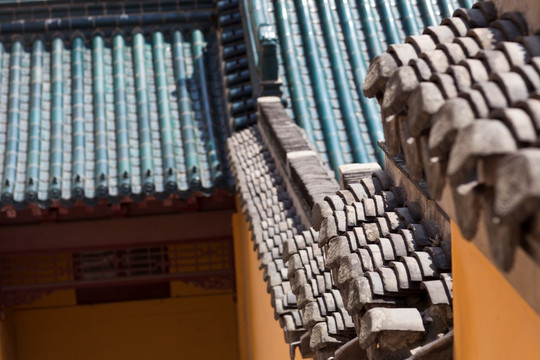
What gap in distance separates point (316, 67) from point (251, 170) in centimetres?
178

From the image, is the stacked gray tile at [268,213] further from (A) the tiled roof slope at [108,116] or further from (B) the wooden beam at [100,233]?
(B) the wooden beam at [100,233]

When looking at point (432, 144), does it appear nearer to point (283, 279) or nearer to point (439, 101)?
point (439, 101)

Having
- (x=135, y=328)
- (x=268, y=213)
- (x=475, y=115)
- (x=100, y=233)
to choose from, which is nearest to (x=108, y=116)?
(x=100, y=233)

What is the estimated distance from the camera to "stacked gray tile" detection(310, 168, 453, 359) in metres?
2.48

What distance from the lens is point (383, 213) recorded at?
10.3 feet

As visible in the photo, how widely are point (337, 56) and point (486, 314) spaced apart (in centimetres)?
637

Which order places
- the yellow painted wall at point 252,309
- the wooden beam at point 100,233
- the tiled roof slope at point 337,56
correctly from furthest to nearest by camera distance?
the wooden beam at point 100,233 → the tiled roof slope at point 337,56 → the yellow painted wall at point 252,309

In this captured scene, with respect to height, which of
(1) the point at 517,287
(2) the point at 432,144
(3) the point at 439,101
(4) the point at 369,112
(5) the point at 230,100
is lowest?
(1) the point at 517,287

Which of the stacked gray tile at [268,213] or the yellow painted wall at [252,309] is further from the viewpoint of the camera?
the yellow painted wall at [252,309]

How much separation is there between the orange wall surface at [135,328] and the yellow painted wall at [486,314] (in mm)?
8294

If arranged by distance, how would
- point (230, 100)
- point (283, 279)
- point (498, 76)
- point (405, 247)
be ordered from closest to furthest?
point (498, 76)
point (405, 247)
point (283, 279)
point (230, 100)

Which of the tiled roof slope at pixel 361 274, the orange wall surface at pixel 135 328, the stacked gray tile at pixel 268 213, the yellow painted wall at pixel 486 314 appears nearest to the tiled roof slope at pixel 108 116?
the stacked gray tile at pixel 268 213

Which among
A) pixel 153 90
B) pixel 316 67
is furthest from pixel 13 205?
pixel 316 67

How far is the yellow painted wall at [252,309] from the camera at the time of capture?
570 cm
